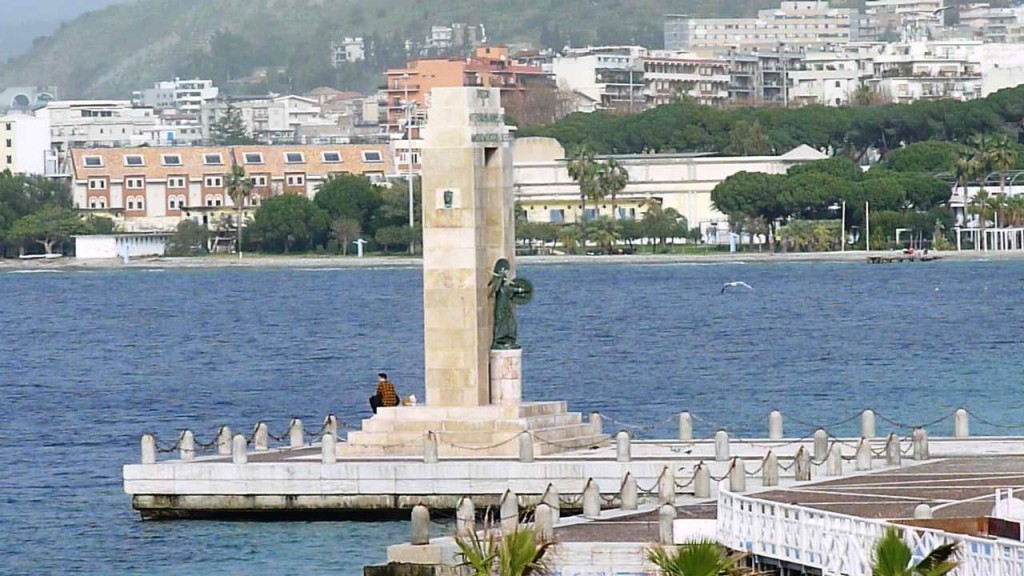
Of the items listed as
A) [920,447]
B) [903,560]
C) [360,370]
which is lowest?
[360,370]

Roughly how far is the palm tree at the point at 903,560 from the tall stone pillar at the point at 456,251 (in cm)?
1866

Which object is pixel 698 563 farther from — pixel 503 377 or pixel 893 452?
pixel 503 377

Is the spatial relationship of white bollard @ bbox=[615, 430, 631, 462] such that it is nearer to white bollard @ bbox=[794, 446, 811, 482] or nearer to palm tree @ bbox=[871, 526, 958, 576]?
white bollard @ bbox=[794, 446, 811, 482]

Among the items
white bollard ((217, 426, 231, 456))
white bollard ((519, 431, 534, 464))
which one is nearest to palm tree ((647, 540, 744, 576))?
white bollard ((519, 431, 534, 464))

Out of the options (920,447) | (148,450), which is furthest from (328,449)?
(920,447)

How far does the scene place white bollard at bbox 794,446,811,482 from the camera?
38.7 metres

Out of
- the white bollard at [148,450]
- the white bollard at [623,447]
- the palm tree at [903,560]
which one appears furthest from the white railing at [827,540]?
the white bollard at [148,450]

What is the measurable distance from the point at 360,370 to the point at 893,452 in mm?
48442

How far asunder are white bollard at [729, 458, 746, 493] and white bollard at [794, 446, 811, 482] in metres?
2.16

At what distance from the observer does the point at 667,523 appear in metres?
32.0

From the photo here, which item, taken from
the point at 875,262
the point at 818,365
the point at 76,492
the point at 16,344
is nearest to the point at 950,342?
the point at 818,365

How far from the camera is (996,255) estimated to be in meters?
192

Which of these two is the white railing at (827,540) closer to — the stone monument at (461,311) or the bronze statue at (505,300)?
the stone monument at (461,311)

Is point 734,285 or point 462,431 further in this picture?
point 734,285
